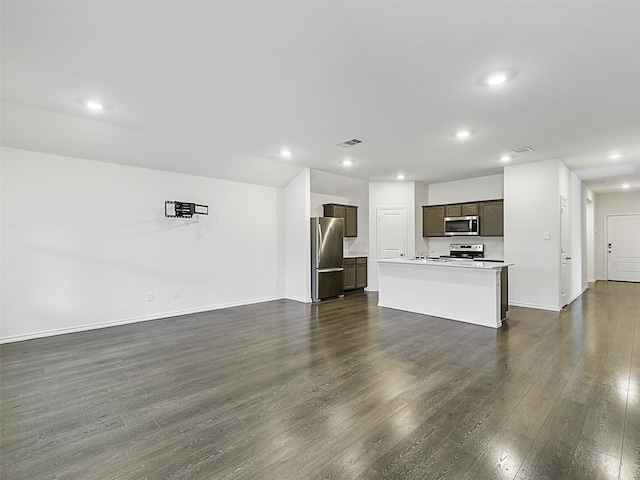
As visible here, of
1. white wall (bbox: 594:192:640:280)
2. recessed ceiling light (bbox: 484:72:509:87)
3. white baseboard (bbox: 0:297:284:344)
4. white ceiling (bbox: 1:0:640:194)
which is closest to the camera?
white ceiling (bbox: 1:0:640:194)

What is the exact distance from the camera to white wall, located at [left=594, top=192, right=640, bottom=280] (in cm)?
923

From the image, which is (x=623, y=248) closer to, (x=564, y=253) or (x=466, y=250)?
(x=564, y=253)

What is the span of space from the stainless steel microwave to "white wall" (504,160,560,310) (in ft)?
2.90

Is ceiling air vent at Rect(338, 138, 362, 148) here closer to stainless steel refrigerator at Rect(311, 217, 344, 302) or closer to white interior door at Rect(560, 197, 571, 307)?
stainless steel refrigerator at Rect(311, 217, 344, 302)

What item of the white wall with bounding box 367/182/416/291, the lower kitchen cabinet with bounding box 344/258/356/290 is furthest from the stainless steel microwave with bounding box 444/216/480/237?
the lower kitchen cabinet with bounding box 344/258/356/290

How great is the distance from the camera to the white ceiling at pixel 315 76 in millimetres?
2035

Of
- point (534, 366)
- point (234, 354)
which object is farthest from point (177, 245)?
point (534, 366)

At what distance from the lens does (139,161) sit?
501 centimetres

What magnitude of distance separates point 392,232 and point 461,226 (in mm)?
1551

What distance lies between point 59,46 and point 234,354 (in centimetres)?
315

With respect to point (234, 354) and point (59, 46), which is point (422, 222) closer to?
point (234, 354)

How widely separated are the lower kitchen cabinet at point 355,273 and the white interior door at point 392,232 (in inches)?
20.0

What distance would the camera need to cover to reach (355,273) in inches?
308

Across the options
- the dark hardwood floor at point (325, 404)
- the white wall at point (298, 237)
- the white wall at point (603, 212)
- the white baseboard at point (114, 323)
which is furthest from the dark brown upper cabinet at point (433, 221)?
the white wall at point (603, 212)
